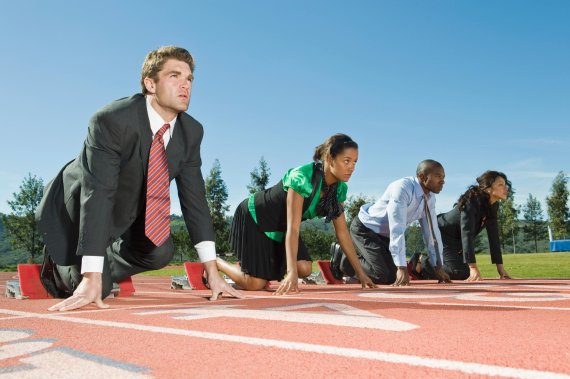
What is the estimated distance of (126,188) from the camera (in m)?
3.88

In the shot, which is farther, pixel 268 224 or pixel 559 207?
pixel 559 207

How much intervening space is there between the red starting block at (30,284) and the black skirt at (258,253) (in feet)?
7.27

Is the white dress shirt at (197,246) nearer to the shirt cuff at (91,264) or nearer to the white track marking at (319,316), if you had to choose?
the shirt cuff at (91,264)

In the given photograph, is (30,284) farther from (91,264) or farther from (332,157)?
(332,157)

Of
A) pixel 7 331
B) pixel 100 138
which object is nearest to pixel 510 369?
pixel 7 331

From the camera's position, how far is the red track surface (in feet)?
5.19

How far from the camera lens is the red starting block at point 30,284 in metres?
5.30

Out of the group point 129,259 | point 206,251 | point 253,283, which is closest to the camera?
point 206,251

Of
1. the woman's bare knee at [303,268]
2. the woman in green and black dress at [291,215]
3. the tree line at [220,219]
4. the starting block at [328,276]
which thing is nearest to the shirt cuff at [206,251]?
the woman in green and black dress at [291,215]

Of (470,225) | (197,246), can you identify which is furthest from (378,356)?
(470,225)

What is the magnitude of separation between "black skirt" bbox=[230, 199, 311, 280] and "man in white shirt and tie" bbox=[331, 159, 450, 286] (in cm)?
148

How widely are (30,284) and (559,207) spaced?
6482 cm

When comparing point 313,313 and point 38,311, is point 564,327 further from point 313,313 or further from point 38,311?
point 38,311

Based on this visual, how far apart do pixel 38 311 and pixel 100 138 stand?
1.25 m
